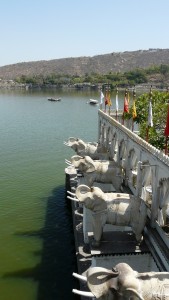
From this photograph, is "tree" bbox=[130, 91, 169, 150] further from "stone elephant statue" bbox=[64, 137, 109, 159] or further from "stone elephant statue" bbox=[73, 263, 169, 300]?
"stone elephant statue" bbox=[73, 263, 169, 300]

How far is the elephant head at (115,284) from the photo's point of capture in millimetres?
10930

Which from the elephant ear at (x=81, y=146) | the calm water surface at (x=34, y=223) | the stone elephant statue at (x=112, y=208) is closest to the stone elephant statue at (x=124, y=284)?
the stone elephant statue at (x=112, y=208)

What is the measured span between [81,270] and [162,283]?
703 centimetres

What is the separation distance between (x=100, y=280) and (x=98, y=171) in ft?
43.0

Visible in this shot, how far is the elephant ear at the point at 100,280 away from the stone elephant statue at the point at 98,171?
41.4 ft

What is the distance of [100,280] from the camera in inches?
450

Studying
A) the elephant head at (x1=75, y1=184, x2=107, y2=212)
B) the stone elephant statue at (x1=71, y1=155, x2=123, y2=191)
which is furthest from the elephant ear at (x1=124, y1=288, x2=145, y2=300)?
the stone elephant statue at (x1=71, y1=155, x2=123, y2=191)

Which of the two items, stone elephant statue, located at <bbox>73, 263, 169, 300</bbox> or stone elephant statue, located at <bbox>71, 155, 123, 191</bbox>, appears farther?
stone elephant statue, located at <bbox>71, 155, 123, 191</bbox>

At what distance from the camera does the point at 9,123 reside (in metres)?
73.0

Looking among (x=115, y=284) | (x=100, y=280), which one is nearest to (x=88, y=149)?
(x=100, y=280)

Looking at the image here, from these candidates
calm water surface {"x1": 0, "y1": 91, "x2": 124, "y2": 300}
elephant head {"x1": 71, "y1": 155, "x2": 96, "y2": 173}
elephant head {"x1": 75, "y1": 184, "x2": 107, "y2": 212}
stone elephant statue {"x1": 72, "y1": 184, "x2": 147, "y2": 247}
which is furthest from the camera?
elephant head {"x1": 71, "y1": 155, "x2": 96, "y2": 173}

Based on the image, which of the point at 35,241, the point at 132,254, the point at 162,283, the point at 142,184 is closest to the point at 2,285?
the point at 35,241

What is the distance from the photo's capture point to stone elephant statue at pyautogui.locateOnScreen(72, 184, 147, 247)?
1781 cm

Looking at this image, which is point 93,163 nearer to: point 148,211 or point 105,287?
point 148,211
